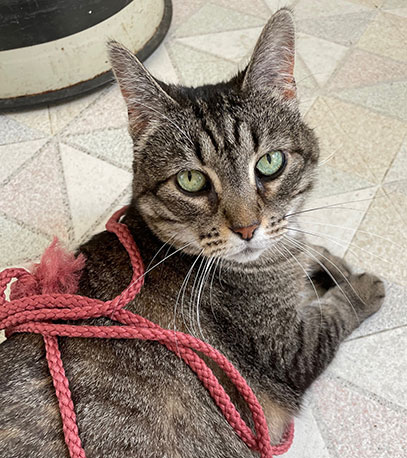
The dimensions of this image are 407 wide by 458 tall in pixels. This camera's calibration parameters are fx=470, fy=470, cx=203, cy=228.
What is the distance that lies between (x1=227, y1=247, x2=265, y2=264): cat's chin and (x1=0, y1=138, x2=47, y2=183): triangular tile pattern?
115cm

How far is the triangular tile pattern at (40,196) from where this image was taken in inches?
66.0

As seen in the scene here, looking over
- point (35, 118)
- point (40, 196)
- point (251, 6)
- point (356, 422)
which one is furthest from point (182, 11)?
point (356, 422)

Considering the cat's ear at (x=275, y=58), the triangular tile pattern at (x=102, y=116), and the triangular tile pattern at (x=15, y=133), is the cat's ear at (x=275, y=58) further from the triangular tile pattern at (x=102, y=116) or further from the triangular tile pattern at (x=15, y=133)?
the triangular tile pattern at (x=15, y=133)

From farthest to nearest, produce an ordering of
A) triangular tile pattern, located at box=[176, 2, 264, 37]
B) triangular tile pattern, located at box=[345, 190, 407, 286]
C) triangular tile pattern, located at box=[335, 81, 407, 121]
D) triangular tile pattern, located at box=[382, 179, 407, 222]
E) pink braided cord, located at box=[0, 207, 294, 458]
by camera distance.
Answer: triangular tile pattern, located at box=[176, 2, 264, 37] < triangular tile pattern, located at box=[335, 81, 407, 121] < triangular tile pattern, located at box=[382, 179, 407, 222] < triangular tile pattern, located at box=[345, 190, 407, 286] < pink braided cord, located at box=[0, 207, 294, 458]

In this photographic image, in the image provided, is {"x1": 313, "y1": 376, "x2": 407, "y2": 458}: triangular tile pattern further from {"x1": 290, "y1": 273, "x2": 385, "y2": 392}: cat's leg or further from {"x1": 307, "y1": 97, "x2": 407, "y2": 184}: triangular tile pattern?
{"x1": 307, "y1": 97, "x2": 407, "y2": 184}: triangular tile pattern

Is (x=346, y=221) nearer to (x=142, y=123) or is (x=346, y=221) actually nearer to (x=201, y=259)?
(x=201, y=259)

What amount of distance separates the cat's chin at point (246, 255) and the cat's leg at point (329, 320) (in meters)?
0.25

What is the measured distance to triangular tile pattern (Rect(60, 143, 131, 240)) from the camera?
1692 mm

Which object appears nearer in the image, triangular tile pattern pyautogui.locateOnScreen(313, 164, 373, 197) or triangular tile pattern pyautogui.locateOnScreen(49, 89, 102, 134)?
triangular tile pattern pyautogui.locateOnScreen(313, 164, 373, 197)

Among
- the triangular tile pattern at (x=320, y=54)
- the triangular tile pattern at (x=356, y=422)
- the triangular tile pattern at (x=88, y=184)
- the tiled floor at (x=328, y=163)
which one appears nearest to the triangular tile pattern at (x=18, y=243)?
the tiled floor at (x=328, y=163)

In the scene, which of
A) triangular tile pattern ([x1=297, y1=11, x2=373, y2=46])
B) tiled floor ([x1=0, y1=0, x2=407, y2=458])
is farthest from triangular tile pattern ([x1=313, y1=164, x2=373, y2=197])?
triangular tile pattern ([x1=297, y1=11, x2=373, y2=46])

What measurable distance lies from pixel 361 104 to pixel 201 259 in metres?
1.19

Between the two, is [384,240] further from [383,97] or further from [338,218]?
[383,97]

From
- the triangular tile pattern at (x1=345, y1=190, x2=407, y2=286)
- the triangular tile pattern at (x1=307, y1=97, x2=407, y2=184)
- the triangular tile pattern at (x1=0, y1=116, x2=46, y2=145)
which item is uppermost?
the triangular tile pattern at (x1=0, y1=116, x2=46, y2=145)
